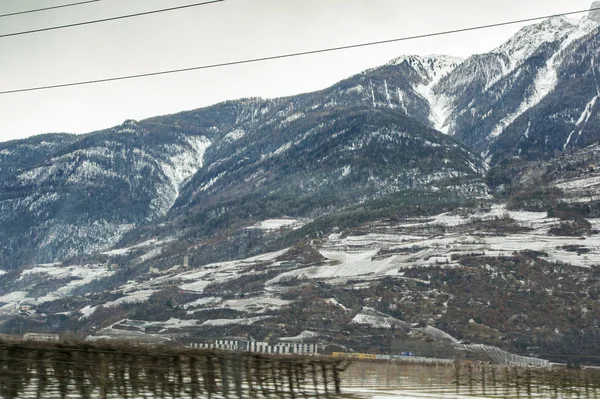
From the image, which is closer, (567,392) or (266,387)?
(266,387)

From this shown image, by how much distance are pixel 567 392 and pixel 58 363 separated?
1560 inches

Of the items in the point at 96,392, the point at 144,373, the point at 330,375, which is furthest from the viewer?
the point at 330,375

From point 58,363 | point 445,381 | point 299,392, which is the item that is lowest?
point 445,381

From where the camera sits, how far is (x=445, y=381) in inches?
2896

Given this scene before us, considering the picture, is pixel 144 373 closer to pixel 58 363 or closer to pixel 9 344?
pixel 58 363

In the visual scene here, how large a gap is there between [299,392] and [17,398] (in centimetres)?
1164

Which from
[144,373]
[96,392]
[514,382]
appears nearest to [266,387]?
[144,373]

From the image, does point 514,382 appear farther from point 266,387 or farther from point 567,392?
point 266,387

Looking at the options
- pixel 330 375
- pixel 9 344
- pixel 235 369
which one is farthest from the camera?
pixel 330 375

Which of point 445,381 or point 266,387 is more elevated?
point 266,387

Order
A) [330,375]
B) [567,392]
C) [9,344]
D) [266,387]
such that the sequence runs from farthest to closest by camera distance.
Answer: [567,392] → [330,375] → [266,387] → [9,344]

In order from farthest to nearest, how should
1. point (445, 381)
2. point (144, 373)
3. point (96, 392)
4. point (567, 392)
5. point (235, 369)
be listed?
1. point (445, 381)
2. point (567, 392)
3. point (235, 369)
4. point (144, 373)
5. point (96, 392)

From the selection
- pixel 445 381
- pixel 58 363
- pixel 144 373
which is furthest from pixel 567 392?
pixel 58 363

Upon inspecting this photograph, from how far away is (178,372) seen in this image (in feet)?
71.5
